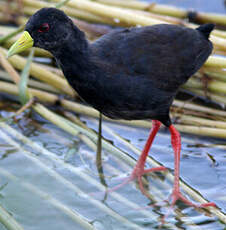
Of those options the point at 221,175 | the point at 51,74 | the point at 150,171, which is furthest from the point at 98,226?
the point at 51,74

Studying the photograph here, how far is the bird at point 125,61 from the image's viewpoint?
2.60 meters

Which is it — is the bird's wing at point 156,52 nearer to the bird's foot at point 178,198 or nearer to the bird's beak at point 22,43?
the bird's beak at point 22,43

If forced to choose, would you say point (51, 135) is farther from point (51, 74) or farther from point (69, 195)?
point (69, 195)

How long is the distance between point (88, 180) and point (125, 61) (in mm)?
831

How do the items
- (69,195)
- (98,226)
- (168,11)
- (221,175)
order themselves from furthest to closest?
(168,11) → (221,175) → (69,195) → (98,226)

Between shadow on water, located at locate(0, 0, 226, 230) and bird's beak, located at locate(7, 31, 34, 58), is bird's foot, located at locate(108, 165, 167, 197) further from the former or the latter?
bird's beak, located at locate(7, 31, 34, 58)

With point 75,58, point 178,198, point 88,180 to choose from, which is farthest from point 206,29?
point 88,180

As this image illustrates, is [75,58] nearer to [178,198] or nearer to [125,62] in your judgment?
[125,62]

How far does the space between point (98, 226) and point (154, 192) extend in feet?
1.64

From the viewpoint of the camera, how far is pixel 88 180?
306 centimetres

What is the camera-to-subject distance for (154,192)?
3.06 metres

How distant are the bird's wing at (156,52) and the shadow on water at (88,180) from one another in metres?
0.69

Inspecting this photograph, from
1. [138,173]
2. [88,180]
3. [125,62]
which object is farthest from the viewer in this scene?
[138,173]

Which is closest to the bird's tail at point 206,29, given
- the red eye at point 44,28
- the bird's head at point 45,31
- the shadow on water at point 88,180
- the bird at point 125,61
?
the bird at point 125,61
